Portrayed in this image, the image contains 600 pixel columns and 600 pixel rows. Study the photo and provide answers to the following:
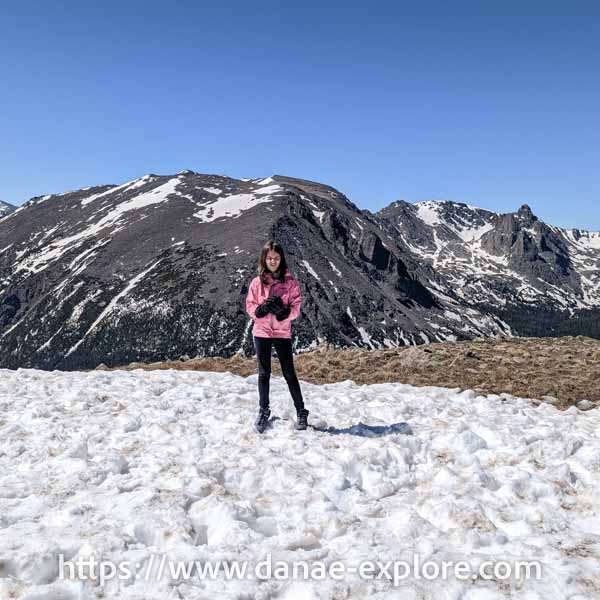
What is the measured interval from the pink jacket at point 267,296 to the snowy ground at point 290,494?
6.97ft

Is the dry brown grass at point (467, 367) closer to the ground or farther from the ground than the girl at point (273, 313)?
closer to the ground

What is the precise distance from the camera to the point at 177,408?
506 inches

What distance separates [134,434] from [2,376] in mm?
8733

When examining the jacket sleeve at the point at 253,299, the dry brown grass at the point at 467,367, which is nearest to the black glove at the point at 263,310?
the jacket sleeve at the point at 253,299

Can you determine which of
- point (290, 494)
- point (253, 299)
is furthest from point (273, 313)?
point (290, 494)

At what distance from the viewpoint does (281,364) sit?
37.6 feet

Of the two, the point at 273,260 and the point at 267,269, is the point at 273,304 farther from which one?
the point at 273,260

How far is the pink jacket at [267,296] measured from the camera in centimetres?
1128

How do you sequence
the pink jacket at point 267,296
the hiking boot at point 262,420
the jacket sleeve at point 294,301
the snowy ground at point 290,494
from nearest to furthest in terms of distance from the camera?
the snowy ground at point 290,494
the hiking boot at point 262,420
the pink jacket at point 267,296
the jacket sleeve at point 294,301

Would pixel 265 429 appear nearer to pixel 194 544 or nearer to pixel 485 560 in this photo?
pixel 194 544

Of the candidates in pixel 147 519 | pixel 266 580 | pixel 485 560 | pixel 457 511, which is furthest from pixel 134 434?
pixel 485 560

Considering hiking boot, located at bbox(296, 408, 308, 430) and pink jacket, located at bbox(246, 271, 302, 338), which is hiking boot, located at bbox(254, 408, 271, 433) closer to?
hiking boot, located at bbox(296, 408, 308, 430)

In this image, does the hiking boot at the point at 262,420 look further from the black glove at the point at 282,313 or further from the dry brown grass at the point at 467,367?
the dry brown grass at the point at 467,367

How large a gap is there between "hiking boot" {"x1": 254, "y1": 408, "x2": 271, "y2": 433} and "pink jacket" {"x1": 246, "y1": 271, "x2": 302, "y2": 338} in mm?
1708
